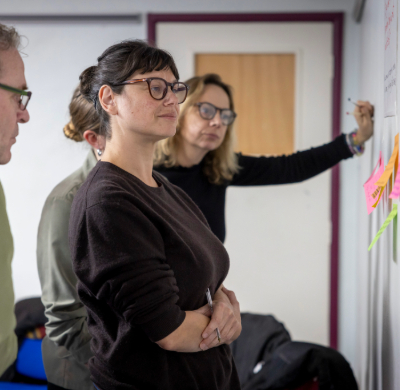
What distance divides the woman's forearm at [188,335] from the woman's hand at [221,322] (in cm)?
1

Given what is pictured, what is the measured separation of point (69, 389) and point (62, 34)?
1978 mm

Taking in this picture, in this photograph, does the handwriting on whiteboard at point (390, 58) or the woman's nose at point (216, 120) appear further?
the woman's nose at point (216, 120)

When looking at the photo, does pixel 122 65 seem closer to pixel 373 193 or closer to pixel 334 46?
pixel 373 193

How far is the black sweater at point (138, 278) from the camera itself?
0.77 meters

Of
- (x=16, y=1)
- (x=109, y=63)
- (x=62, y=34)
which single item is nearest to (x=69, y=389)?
(x=109, y=63)

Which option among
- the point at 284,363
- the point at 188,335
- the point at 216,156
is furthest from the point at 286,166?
the point at 188,335

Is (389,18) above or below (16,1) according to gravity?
below

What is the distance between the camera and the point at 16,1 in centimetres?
238

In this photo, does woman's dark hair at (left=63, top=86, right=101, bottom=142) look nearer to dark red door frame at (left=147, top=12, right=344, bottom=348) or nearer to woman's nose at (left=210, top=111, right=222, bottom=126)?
woman's nose at (left=210, top=111, right=222, bottom=126)

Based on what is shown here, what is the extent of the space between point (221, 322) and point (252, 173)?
0.87m

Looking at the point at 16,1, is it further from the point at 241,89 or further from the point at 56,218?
the point at 56,218

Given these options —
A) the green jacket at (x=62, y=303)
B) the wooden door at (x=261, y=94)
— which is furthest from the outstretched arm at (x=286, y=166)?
the green jacket at (x=62, y=303)

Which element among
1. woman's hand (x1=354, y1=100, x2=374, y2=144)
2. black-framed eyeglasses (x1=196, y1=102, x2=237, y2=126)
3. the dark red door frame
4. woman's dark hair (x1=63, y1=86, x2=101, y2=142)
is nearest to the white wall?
the dark red door frame

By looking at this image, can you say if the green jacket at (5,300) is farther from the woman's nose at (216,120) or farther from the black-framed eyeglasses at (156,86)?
the woman's nose at (216,120)
